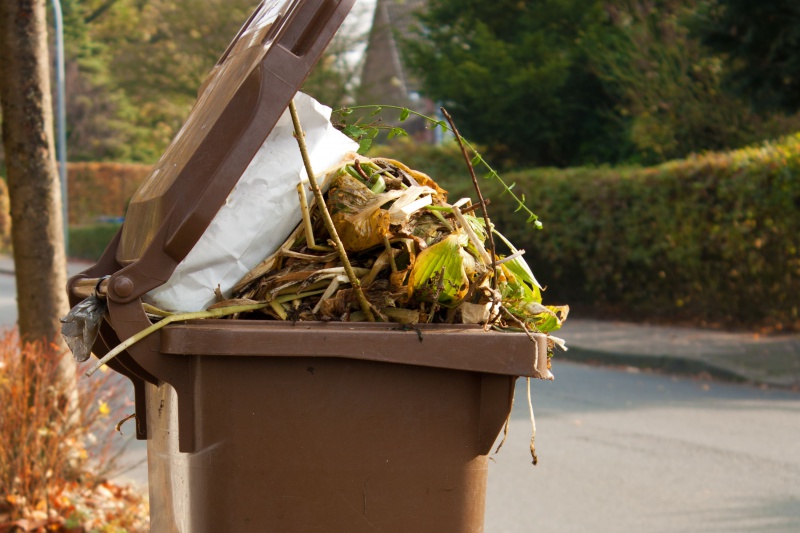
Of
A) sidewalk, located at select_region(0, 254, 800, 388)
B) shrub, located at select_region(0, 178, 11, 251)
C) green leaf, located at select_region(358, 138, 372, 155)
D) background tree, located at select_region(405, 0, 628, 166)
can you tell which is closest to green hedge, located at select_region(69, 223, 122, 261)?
shrub, located at select_region(0, 178, 11, 251)

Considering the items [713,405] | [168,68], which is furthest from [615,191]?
[168,68]

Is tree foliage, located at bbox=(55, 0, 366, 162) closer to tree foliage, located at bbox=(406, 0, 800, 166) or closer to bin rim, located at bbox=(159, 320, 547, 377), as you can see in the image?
tree foliage, located at bbox=(406, 0, 800, 166)

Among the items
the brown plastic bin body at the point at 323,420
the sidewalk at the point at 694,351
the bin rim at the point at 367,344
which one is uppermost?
the bin rim at the point at 367,344

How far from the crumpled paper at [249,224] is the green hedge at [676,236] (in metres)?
8.98

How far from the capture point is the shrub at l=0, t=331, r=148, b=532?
373 cm

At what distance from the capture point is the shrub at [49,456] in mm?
3734

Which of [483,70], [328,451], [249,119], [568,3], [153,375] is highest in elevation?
[568,3]

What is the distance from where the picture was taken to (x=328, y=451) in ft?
6.46

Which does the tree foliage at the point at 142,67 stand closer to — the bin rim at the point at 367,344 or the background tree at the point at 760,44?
the background tree at the point at 760,44

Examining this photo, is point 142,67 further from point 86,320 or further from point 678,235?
point 86,320

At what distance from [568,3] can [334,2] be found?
52.1 feet

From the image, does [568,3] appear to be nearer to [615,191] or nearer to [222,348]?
[615,191]

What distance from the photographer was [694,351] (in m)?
9.69

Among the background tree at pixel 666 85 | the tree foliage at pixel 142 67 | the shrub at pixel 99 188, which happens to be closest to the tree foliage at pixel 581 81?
the background tree at pixel 666 85
